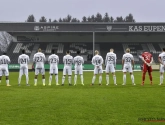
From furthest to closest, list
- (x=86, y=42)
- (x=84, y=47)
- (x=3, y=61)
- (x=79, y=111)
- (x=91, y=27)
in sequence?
(x=86, y=42), (x=84, y=47), (x=91, y=27), (x=3, y=61), (x=79, y=111)

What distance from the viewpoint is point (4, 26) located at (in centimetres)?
5353

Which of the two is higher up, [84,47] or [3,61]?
[84,47]

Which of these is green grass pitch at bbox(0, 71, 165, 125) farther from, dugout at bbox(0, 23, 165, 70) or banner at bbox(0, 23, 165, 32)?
dugout at bbox(0, 23, 165, 70)

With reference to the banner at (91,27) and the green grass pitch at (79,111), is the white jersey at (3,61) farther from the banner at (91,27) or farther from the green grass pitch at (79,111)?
the banner at (91,27)

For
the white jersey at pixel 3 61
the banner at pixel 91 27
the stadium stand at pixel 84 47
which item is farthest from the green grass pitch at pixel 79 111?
the stadium stand at pixel 84 47

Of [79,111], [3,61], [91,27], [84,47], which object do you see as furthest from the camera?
[84,47]

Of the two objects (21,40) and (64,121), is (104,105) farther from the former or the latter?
(21,40)

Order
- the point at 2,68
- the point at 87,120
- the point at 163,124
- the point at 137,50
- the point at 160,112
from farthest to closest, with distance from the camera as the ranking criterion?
the point at 137,50 < the point at 2,68 < the point at 160,112 < the point at 87,120 < the point at 163,124

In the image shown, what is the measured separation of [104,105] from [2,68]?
10.8 m

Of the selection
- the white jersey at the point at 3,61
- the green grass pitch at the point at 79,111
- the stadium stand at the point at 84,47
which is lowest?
the green grass pitch at the point at 79,111

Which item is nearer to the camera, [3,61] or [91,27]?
[3,61]

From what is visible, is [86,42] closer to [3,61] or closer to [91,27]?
[91,27]

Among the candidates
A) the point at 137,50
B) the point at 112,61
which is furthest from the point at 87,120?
the point at 137,50

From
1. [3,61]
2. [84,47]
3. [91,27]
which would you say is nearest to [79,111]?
[3,61]
